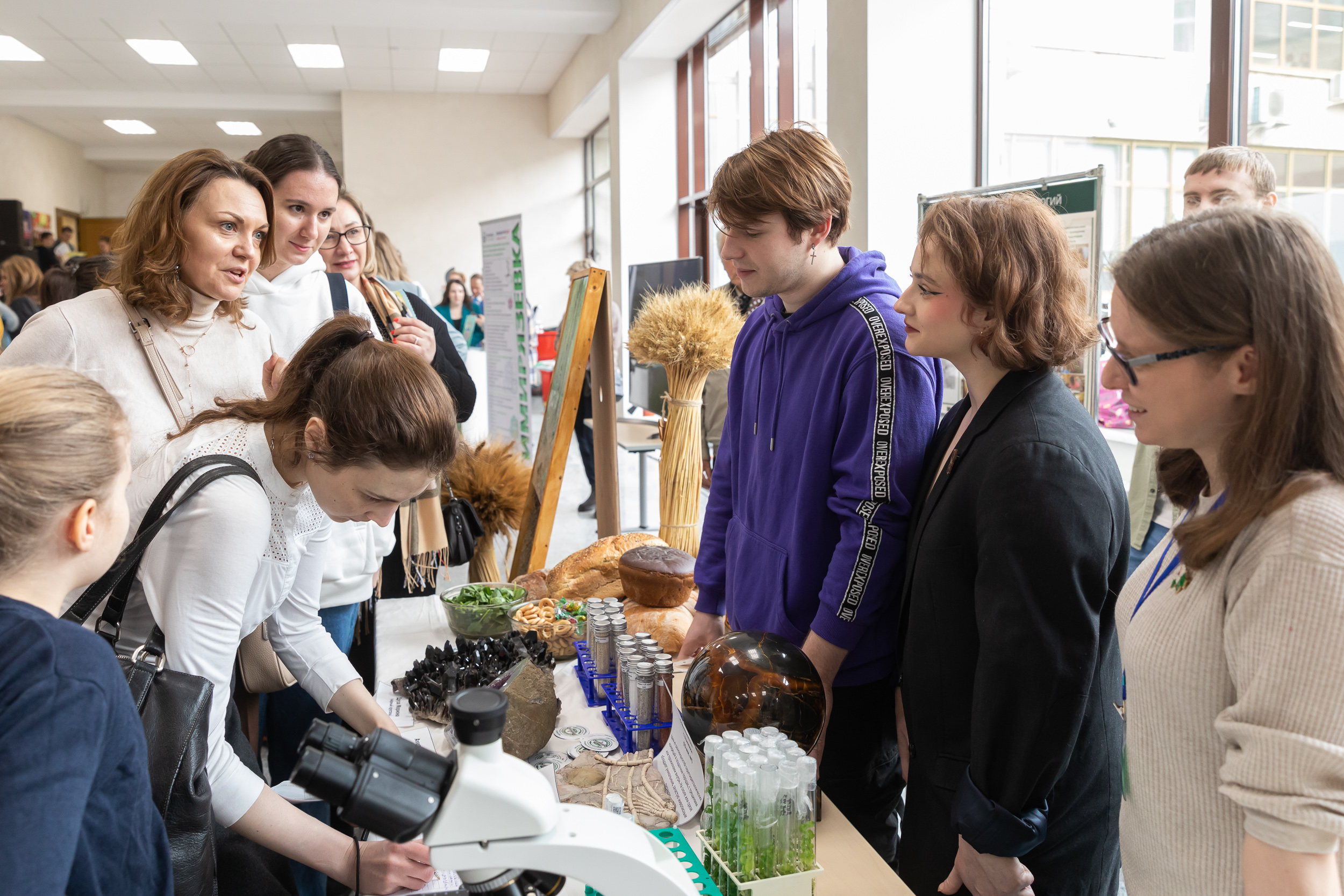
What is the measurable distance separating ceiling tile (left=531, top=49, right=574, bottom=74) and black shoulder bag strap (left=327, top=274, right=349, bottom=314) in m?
8.78

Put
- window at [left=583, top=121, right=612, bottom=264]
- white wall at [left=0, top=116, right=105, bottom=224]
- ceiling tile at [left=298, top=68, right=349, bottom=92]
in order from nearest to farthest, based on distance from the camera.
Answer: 1. ceiling tile at [left=298, top=68, right=349, bottom=92]
2. window at [left=583, top=121, right=612, bottom=264]
3. white wall at [left=0, top=116, right=105, bottom=224]

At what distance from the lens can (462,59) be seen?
417 inches

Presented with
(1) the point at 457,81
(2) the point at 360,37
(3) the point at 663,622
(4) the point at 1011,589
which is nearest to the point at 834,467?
(4) the point at 1011,589

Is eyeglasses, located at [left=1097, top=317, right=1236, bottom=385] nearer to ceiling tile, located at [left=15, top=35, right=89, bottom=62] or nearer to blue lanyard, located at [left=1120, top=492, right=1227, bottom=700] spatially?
blue lanyard, located at [left=1120, top=492, right=1227, bottom=700]

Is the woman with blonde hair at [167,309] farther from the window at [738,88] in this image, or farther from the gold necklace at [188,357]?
the window at [738,88]

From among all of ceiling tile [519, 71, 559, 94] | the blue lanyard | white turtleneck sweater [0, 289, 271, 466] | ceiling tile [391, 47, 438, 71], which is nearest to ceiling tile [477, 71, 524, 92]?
ceiling tile [519, 71, 559, 94]

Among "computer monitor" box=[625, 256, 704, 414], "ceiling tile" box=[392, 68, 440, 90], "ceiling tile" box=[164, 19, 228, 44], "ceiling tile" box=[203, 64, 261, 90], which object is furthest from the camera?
"ceiling tile" box=[392, 68, 440, 90]

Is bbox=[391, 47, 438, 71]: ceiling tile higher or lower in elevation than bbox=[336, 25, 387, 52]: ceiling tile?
higher

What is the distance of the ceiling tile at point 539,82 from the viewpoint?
11461mm

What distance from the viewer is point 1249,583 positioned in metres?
0.87

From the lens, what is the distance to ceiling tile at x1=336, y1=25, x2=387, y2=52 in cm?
924

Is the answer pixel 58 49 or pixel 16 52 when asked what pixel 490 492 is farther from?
pixel 16 52

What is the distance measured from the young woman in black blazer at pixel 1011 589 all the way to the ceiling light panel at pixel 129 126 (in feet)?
49.0

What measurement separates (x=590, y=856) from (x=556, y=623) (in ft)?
4.10
